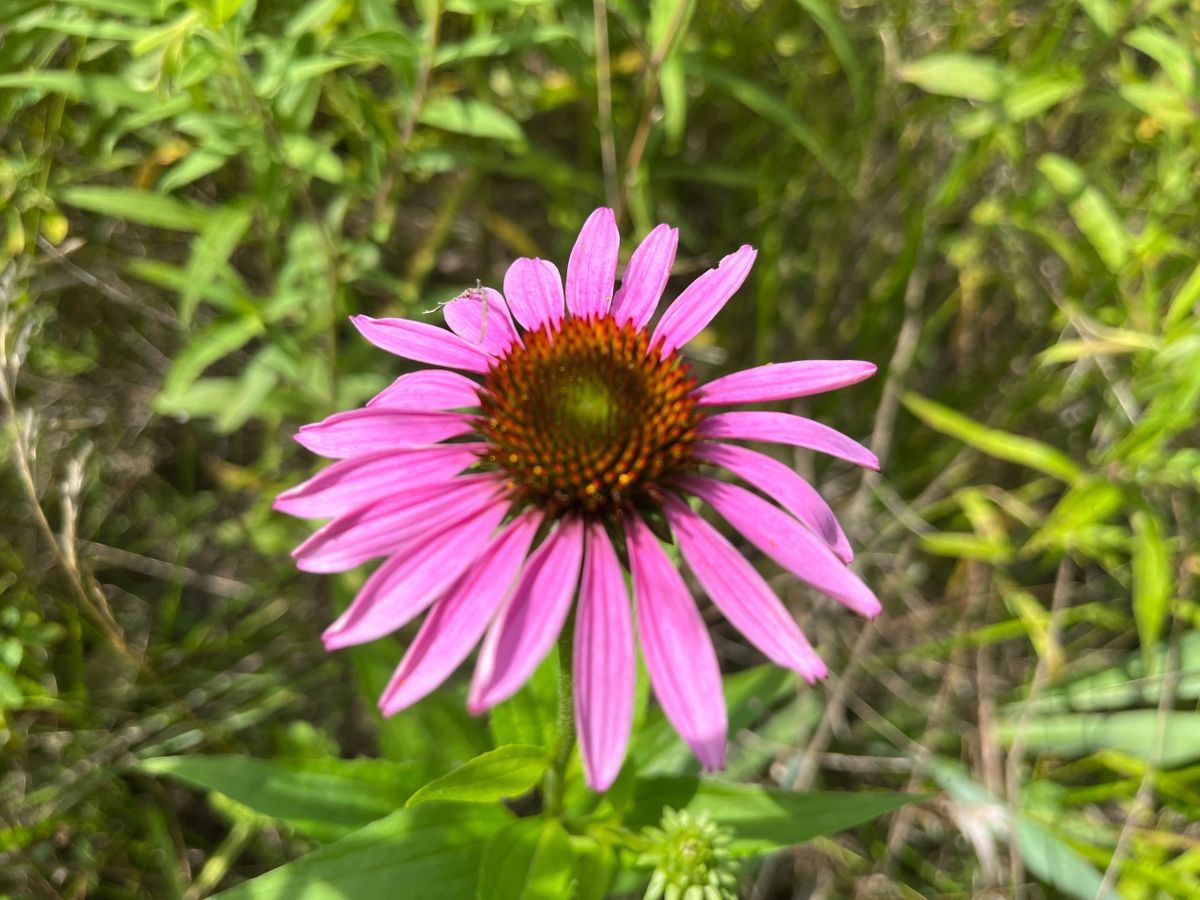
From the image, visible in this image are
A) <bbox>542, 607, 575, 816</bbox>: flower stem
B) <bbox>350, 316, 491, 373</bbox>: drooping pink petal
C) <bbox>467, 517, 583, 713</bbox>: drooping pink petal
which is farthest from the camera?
<bbox>350, 316, 491, 373</bbox>: drooping pink petal

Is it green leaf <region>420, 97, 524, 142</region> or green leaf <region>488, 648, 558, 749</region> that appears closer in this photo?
green leaf <region>488, 648, 558, 749</region>

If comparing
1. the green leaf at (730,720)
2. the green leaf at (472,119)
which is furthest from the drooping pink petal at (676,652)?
the green leaf at (472,119)

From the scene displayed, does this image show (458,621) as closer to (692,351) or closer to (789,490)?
(789,490)

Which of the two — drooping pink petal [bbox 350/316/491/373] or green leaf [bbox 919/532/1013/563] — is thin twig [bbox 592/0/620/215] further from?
green leaf [bbox 919/532/1013/563]

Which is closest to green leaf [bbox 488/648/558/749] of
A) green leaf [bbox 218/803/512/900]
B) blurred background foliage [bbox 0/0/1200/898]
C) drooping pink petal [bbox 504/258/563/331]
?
blurred background foliage [bbox 0/0/1200/898]

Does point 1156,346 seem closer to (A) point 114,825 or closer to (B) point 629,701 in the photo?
(B) point 629,701

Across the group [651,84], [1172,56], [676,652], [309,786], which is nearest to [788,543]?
[676,652]
